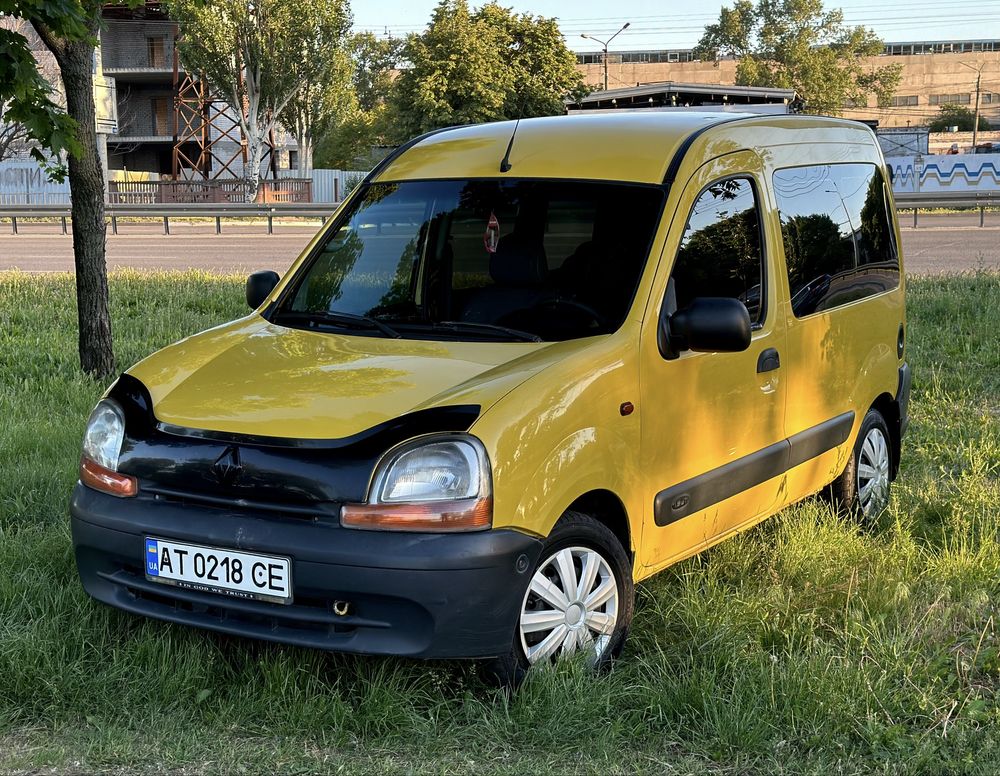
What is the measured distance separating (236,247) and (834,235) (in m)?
18.6

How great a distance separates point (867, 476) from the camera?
227 inches

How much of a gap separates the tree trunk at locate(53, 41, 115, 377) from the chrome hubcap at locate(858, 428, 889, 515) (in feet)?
19.0

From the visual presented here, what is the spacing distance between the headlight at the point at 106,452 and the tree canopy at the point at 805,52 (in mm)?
73580

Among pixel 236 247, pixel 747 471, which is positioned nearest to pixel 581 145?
pixel 747 471

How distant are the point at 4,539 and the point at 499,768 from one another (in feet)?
9.63

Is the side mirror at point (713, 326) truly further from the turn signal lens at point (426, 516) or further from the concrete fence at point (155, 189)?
the concrete fence at point (155, 189)

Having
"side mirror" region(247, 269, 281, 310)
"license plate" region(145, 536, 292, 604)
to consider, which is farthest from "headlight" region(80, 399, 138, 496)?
"side mirror" region(247, 269, 281, 310)

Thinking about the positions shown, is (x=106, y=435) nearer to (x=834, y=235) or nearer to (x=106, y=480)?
(x=106, y=480)

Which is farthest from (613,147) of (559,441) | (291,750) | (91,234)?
(91,234)

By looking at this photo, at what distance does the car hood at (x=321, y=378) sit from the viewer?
11.5 feet

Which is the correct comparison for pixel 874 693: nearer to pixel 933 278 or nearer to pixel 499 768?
pixel 499 768

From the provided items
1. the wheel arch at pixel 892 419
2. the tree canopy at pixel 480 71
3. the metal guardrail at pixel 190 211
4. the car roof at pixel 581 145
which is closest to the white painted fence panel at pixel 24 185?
the tree canopy at pixel 480 71

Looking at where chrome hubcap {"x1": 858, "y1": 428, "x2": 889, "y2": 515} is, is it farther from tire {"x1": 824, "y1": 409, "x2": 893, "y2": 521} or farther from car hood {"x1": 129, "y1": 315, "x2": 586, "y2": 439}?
car hood {"x1": 129, "y1": 315, "x2": 586, "y2": 439}

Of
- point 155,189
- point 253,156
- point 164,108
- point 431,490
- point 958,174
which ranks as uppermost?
point 164,108
